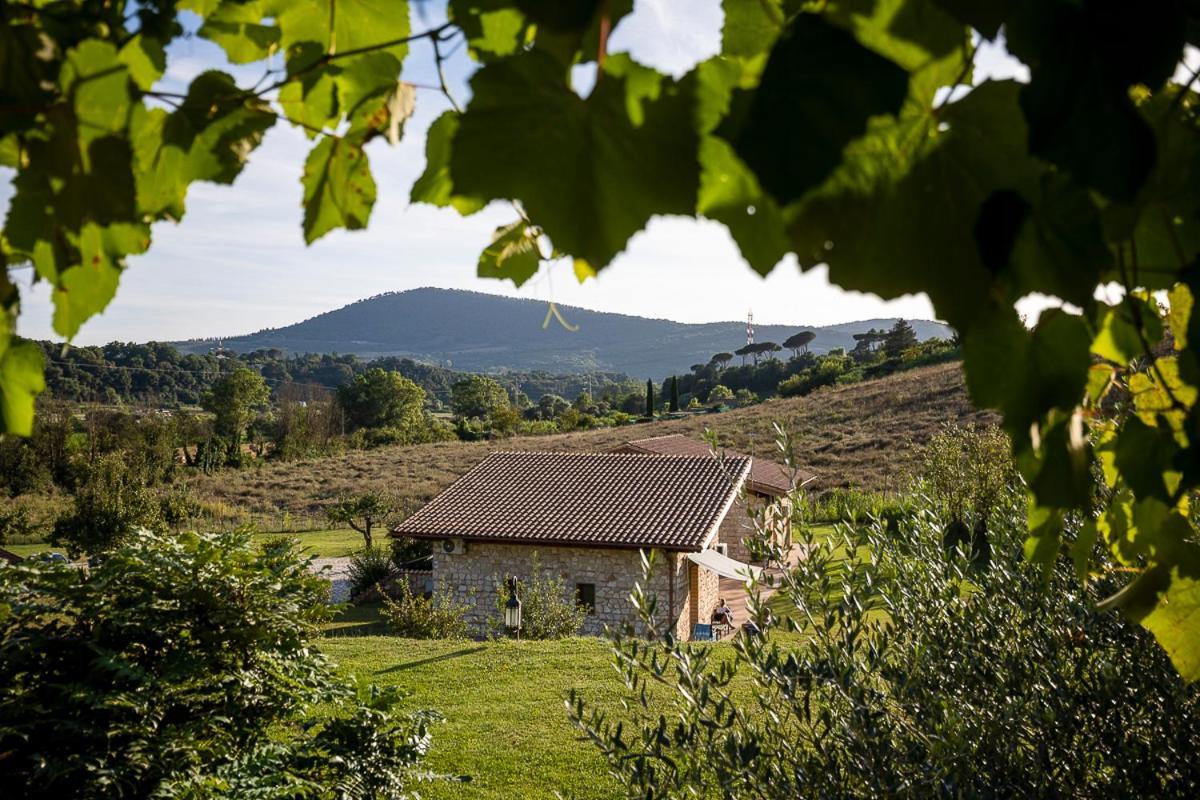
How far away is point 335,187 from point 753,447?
3260cm

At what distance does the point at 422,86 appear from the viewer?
0.76 metres

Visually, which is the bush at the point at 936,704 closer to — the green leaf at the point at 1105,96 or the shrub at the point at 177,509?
the green leaf at the point at 1105,96

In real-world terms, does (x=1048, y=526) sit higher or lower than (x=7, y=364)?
lower

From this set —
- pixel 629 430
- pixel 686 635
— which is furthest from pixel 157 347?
pixel 686 635

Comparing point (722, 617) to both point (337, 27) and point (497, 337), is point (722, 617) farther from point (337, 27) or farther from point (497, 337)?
point (497, 337)

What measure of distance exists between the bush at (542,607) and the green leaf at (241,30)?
12127 mm

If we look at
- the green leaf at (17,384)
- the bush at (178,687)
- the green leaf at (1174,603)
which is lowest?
the bush at (178,687)

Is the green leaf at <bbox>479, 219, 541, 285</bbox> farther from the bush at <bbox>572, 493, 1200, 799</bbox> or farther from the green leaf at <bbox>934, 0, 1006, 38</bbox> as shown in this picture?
the bush at <bbox>572, 493, 1200, 799</bbox>

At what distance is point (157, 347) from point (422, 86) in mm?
86941

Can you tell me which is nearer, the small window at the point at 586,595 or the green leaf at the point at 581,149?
the green leaf at the point at 581,149

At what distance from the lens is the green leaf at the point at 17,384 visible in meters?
0.68

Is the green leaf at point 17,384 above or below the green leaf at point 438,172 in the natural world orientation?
below

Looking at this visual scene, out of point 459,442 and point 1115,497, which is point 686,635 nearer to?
→ point 1115,497

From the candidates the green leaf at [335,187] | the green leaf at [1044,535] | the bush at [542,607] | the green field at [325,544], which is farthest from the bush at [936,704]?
the green field at [325,544]
